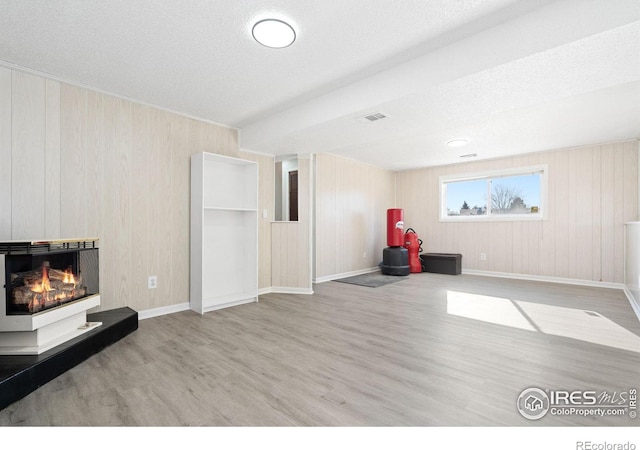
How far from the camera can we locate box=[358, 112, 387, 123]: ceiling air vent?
2.93 m

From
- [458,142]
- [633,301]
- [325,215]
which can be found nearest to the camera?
[633,301]

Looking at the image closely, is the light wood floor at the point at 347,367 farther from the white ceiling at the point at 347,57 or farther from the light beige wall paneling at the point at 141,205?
the white ceiling at the point at 347,57

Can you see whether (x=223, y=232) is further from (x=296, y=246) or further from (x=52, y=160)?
(x=52, y=160)

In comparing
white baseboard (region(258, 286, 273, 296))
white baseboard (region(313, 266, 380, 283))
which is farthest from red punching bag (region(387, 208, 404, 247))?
white baseboard (region(258, 286, 273, 296))

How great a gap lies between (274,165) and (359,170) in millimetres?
2292

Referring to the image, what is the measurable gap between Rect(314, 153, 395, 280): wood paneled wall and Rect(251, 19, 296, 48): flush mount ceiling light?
3.11 metres

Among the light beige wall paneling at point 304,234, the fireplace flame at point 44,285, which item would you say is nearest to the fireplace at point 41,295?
the fireplace flame at point 44,285

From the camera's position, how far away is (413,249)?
21.0 feet

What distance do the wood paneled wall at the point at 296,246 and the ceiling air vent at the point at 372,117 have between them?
1584 millimetres

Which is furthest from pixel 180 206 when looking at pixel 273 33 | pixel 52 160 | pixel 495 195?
pixel 495 195

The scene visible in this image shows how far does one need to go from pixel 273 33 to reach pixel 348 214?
4.16 meters

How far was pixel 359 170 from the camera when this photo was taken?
6.25m

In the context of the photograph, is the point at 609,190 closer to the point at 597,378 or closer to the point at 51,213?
the point at 597,378

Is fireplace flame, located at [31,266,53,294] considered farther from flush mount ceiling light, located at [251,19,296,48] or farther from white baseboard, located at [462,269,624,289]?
white baseboard, located at [462,269,624,289]
